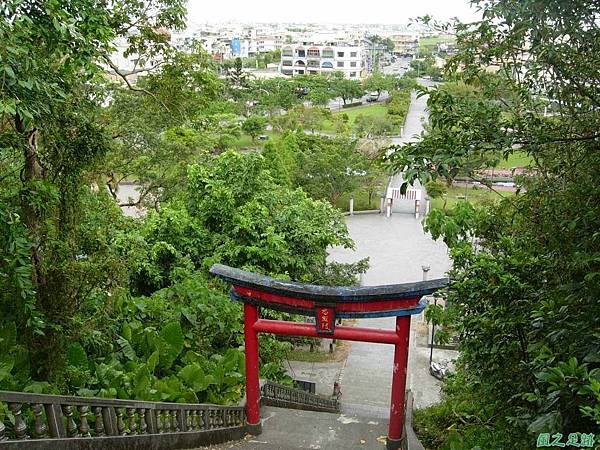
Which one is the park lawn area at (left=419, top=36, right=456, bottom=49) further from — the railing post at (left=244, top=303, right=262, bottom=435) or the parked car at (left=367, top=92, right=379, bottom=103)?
the parked car at (left=367, top=92, right=379, bottom=103)

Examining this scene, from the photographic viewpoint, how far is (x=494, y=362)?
536 cm

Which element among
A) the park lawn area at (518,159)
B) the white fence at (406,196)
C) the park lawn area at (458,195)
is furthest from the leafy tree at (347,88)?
the white fence at (406,196)

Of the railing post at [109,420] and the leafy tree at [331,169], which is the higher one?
the railing post at [109,420]

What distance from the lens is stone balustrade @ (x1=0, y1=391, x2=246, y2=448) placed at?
3.90 m

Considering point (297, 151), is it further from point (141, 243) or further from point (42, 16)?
point (42, 16)

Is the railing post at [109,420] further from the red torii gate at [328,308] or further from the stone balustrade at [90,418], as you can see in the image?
the red torii gate at [328,308]

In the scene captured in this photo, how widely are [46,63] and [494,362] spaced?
4891mm

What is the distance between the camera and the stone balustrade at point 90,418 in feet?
12.8

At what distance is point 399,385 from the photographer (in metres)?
7.83

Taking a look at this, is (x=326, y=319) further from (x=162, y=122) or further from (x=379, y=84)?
(x=379, y=84)

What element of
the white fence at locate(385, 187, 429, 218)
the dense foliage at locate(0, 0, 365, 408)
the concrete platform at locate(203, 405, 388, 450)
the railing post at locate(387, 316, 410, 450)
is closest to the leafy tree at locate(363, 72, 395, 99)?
the white fence at locate(385, 187, 429, 218)

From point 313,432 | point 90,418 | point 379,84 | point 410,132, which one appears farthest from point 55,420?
point 379,84

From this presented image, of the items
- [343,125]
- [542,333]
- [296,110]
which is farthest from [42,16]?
[296,110]

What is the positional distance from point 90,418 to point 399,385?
4470 mm
